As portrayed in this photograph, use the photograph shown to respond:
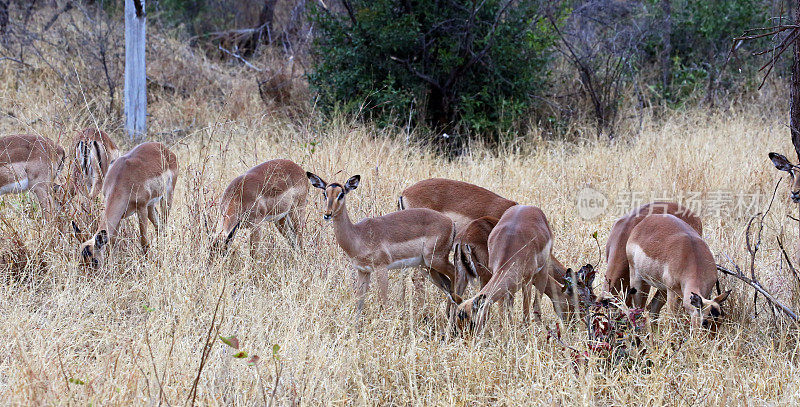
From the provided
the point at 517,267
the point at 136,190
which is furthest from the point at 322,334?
the point at 136,190

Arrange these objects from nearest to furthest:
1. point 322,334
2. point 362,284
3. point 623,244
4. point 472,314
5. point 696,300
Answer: point 696,300 → point 472,314 → point 322,334 → point 623,244 → point 362,284

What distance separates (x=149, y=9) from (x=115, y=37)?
2.54 meters

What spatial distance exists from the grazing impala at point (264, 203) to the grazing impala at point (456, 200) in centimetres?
83

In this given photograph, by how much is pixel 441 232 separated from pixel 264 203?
4.63ft

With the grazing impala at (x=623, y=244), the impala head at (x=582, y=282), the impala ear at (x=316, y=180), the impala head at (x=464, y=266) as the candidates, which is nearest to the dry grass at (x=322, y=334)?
the impala head at (x=464, y=266)

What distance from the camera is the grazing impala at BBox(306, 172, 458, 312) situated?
14.1 ft

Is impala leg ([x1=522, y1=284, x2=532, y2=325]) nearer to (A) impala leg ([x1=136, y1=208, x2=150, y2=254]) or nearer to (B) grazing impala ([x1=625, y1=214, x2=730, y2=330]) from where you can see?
(B) grazing impala ([x1=625, y1=214, x2=730, y2=330])

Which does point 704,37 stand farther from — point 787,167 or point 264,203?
point 264,203

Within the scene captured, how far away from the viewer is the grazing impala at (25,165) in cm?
596

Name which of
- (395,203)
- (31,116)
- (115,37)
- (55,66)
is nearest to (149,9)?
(115,37)

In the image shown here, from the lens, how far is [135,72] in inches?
357

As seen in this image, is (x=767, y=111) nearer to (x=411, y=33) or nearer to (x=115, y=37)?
(x=411, y=33)

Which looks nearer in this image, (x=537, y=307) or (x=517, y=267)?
(x=517, y=267)

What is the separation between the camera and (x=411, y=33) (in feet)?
28.5
